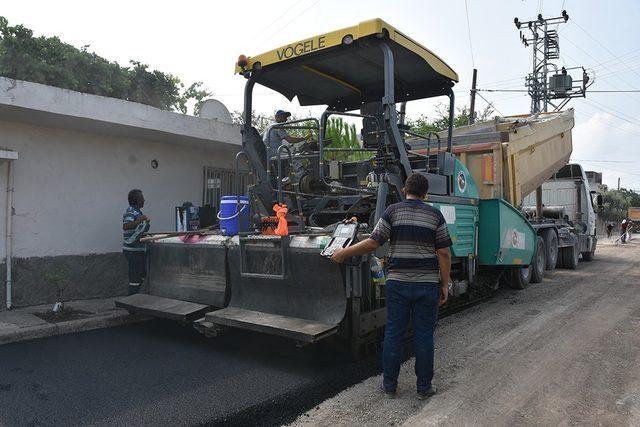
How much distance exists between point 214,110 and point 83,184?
109 inches

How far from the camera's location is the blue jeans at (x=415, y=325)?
3.69m

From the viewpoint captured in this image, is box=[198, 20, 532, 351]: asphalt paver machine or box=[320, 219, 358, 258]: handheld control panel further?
box=[198, 20, 532, 351]: asphalt paver machine

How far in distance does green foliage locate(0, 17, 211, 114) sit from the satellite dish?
14560mm

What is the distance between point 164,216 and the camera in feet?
27.5

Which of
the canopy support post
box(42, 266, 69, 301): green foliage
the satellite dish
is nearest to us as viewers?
the canopy support post

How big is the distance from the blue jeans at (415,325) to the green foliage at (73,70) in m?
20.8

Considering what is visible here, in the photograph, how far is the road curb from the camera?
17.3 ft

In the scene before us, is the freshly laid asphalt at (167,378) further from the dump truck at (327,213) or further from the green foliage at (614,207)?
the green foliage at (614,207)

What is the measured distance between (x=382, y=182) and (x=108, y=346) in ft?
10.8

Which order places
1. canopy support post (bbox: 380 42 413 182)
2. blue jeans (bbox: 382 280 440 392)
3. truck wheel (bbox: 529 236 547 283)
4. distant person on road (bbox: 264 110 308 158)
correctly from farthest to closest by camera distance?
truck wheel (bbox: 529 236 547 283) < distant person on road (bbox: 264 110 308 158) < canopy support post (bbox: 380 42 413 182) < blue jeans (bbox: 382 280 440 392)

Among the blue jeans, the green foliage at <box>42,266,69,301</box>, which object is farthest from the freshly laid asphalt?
the green foliage at <box>42,266,69,301</box>

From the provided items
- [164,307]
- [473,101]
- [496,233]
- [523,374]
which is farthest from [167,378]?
[473,101]

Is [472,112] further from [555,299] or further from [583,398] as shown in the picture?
[583,398]

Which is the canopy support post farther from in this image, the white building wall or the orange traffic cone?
the white building wall
